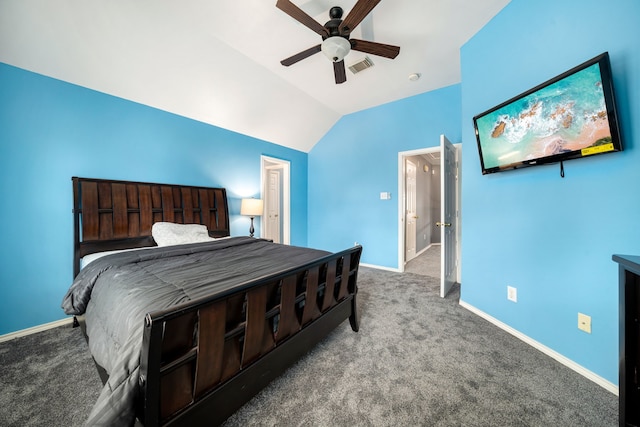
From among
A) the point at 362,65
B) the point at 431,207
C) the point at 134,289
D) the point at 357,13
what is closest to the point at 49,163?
the point at 134,289

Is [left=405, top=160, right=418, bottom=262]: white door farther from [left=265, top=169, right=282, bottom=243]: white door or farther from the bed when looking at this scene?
the bed

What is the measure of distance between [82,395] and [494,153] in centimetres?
358

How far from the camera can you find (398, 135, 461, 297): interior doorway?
2811 millimetres

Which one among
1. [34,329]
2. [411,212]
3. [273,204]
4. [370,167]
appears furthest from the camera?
[273,204]

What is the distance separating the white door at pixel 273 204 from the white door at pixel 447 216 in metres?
3.47

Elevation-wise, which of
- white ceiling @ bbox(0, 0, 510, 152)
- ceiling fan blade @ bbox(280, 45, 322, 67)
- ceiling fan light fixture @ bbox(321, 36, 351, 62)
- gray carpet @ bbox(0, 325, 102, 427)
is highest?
white ceiling @ bbox(0, 0, 510, 152)

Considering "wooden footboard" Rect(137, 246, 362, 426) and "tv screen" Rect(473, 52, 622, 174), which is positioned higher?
"tv screen" Rect(473, 52, 622, 174)

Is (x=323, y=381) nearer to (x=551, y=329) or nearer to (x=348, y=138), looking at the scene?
(x=551, y=329)

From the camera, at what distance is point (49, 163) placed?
2.10m

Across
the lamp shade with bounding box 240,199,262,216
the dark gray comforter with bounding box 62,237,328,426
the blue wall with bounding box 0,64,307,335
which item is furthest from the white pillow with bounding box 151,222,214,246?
the lamp shade with bounding box 240,199,262,216

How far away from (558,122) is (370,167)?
273cm

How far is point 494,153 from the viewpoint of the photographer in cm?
207

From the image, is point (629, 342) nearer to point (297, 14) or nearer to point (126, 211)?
point (297, 14)

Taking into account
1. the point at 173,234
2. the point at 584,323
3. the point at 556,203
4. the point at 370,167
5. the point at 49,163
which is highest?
the point at 370,167
